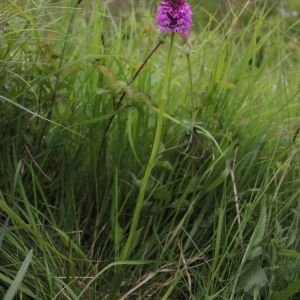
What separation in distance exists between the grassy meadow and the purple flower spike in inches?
4.8

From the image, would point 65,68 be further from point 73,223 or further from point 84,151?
point 73,223

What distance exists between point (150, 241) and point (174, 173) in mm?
238

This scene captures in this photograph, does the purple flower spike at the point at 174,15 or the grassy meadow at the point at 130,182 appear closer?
the purple flower spike at the point at 174,15

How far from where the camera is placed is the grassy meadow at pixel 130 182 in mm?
1347

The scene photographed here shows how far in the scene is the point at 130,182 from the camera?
63.0 inches

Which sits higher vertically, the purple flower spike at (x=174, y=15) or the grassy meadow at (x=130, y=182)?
the purple flower spike at (x=174, y=15)

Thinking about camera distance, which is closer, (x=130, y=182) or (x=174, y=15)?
(x=174, y=15)

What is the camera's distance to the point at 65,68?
1.52 m

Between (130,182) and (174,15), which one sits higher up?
(174,15)

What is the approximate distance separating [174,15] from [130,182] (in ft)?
1.84

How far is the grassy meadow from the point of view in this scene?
1.35 m

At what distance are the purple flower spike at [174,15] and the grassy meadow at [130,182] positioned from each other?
0.40ft

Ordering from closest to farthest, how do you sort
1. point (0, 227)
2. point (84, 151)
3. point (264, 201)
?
1. point (0, 227)
2. point (264, 201)
3. point (84, 151)

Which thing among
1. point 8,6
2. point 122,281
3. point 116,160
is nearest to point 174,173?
point 116,160
